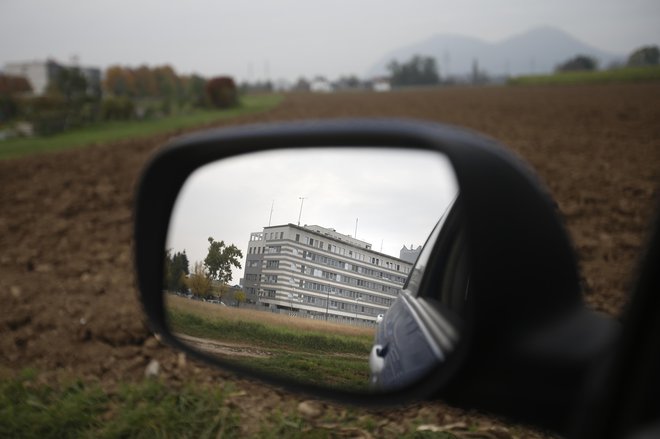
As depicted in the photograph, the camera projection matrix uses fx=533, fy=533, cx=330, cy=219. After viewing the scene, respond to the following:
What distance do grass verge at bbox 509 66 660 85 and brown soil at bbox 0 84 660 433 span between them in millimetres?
41053

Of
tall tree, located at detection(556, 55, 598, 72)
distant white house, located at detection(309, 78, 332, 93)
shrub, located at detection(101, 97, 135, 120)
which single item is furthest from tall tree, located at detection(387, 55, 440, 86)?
shrub, located at detection(101, 97, 135, 120)

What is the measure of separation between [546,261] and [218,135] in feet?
3.62

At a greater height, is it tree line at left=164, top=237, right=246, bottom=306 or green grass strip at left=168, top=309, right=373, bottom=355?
tree line at left=164, top=237, right=246, bottom=306

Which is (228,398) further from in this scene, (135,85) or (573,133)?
(135,85)

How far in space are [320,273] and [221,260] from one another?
1.15 feet

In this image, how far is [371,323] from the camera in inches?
50.1

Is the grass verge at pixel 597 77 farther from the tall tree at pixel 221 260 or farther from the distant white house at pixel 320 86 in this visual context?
the tall tree at pixel 221 260

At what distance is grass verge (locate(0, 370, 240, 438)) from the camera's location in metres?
2.98

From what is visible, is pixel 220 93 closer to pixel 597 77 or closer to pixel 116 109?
pixel 116 109

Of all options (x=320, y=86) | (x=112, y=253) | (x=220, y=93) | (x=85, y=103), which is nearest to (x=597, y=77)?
(x=220, y=93)

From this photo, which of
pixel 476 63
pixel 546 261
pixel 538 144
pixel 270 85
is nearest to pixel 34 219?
pixel 546 261

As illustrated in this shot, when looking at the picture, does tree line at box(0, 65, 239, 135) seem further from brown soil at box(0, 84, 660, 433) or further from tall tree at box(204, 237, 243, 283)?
tall tree at box(204, 237, 243, 283)

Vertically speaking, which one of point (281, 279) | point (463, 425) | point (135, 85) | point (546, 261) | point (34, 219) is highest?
point (135, 85)

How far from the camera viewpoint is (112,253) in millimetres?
6871
